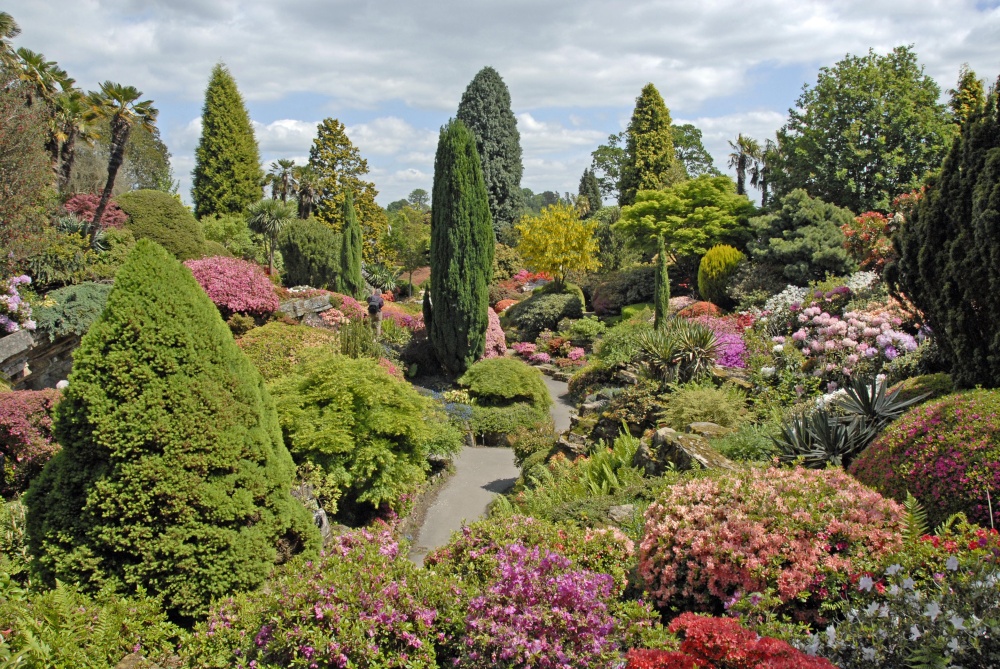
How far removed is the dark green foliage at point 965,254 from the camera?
5480 millimetres

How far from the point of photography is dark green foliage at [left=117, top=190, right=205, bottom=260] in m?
15.3

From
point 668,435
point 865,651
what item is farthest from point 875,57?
point 865,651

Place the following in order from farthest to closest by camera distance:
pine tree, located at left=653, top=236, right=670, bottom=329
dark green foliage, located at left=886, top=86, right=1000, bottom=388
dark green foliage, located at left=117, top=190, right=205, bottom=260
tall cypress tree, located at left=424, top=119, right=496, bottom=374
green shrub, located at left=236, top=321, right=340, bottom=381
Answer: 1. pine tree, located at left=653, top=236, right=670, bottom=329
2. tall cypress tree, located at left=424, top=119, right=496, bottom=374
3. dark green foliage, located at left=117, top=190, right=205, bottom=260
4. green shrub, located at left=236, top=321, right=340, bottom=381
5. dark green foliage, located at left=886, top=86, right=1000, bottom=388

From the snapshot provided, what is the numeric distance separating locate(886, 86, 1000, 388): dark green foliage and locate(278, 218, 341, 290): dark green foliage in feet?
77.7

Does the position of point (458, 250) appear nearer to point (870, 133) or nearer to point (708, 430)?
point (708, 430)

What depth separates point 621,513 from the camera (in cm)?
589

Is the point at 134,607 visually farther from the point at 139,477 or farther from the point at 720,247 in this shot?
the point at 720,247

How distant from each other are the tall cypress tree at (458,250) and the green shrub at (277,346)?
494cm

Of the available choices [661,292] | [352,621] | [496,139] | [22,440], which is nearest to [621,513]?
[352,621]

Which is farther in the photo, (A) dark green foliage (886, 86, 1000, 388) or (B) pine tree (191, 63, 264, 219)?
(B) pine tree (191, 63, 264, 219)

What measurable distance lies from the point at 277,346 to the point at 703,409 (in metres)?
7.46

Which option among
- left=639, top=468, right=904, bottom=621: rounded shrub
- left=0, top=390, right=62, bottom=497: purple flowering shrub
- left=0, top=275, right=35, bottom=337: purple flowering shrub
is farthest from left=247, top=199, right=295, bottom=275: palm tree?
left=639, top=468, right=904, bottom=621: rounded shrub

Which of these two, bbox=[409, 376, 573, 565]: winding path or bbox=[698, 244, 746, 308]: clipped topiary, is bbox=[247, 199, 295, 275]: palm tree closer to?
bbox=[698, 244, 746, 308]: clipped topiary

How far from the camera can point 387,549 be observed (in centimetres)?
390
